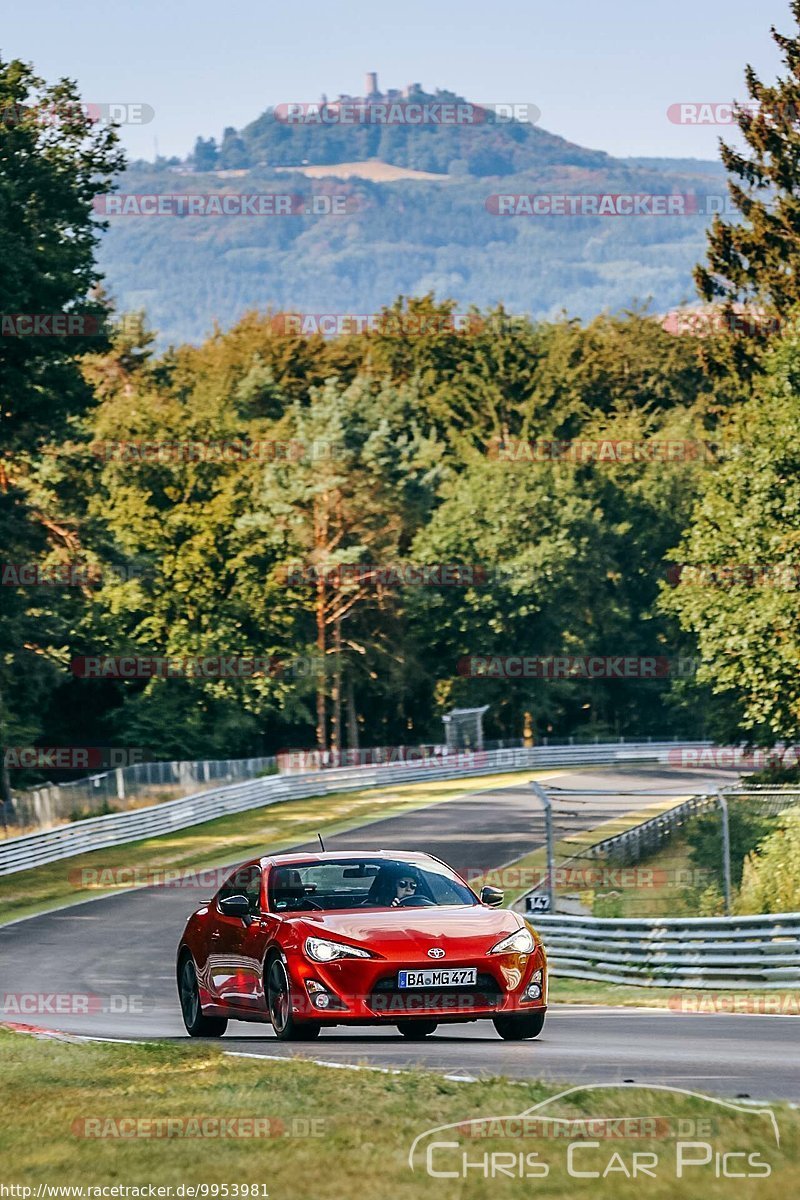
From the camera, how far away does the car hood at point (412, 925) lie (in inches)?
515

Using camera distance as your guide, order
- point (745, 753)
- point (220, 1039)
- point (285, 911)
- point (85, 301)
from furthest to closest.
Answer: point (85, 301) < point (745, 753) < point (220, 1039) < point (285, 911)

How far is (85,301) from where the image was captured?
48469 millimetres

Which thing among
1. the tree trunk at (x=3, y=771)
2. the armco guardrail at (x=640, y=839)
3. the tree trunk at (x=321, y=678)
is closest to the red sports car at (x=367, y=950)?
the armco guardrail at (x=640, y=839)

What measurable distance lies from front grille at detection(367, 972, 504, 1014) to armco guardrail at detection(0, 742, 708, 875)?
95.9 feet

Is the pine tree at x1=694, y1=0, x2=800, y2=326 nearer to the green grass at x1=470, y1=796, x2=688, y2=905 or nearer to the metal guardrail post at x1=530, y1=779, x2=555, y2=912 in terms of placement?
the green grass at x1=470, y1=796, x2=688, y2=905

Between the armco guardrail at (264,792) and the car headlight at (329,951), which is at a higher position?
the car headlight at (329,951)

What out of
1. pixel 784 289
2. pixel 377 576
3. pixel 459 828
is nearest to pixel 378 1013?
pixel 459 828

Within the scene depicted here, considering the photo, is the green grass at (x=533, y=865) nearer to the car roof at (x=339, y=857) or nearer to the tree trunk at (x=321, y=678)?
the car roof at (x=339, y=857)

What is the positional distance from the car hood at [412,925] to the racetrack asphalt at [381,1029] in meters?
0.76

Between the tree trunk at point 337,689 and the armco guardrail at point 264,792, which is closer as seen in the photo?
the armco guardrail at point 264,792

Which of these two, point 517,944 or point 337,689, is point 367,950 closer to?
point 517,944

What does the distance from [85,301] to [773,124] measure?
1956cm

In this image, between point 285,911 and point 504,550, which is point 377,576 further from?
point 285,911

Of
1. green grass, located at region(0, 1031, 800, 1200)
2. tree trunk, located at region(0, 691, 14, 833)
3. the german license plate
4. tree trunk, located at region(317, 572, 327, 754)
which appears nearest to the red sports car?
the german license plate
